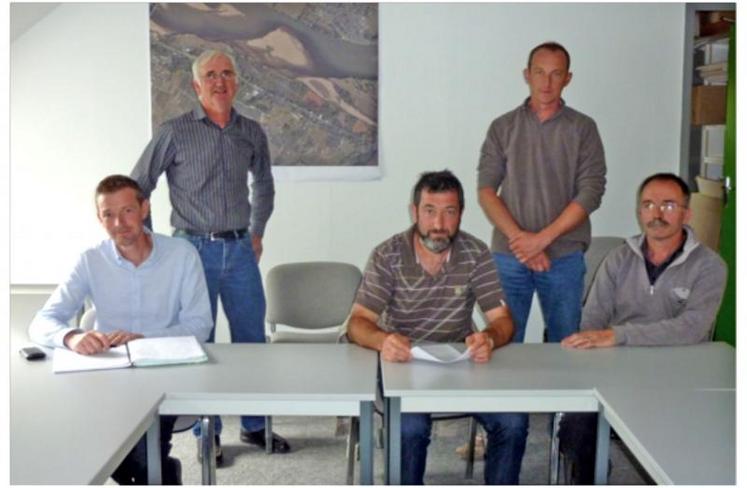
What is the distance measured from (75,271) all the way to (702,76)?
3.50 metres

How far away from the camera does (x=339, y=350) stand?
279 cm

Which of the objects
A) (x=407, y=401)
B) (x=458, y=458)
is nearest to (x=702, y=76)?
(x=458, y=458)

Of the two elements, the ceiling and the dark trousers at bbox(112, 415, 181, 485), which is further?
the ceiling

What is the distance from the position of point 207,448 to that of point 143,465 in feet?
1.00

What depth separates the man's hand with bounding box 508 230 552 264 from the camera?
3.35m

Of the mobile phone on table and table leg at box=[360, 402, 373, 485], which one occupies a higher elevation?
the mobile phone on table

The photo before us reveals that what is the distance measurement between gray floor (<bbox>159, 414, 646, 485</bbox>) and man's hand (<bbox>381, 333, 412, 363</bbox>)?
3.20 feet

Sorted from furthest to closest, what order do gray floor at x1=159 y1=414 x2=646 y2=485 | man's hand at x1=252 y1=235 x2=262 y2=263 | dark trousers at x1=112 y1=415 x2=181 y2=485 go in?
man's hand at x1=252 y1=235 x2=262 y2=263 → gray floor at x1=159 y1=414 x2=646 y2=485 → dark trousers at x1=112 y1=415 x2=181 y2=485

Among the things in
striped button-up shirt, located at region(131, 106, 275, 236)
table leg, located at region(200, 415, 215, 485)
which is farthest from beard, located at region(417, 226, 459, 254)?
striped button-up shirt, located at region(131, 106, 275, 236)

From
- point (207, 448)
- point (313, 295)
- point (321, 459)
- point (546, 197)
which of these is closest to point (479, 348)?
point (207, 448)

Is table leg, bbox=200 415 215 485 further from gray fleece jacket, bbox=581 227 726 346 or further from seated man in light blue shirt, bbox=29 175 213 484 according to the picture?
gray fleece jacket, bbox=581 227 726 346

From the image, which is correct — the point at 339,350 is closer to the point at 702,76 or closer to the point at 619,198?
the point at 619,198

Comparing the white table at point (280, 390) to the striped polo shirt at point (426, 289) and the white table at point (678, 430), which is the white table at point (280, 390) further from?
the white table at point (678, 430)

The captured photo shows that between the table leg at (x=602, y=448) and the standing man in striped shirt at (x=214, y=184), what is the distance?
168 centimetres
